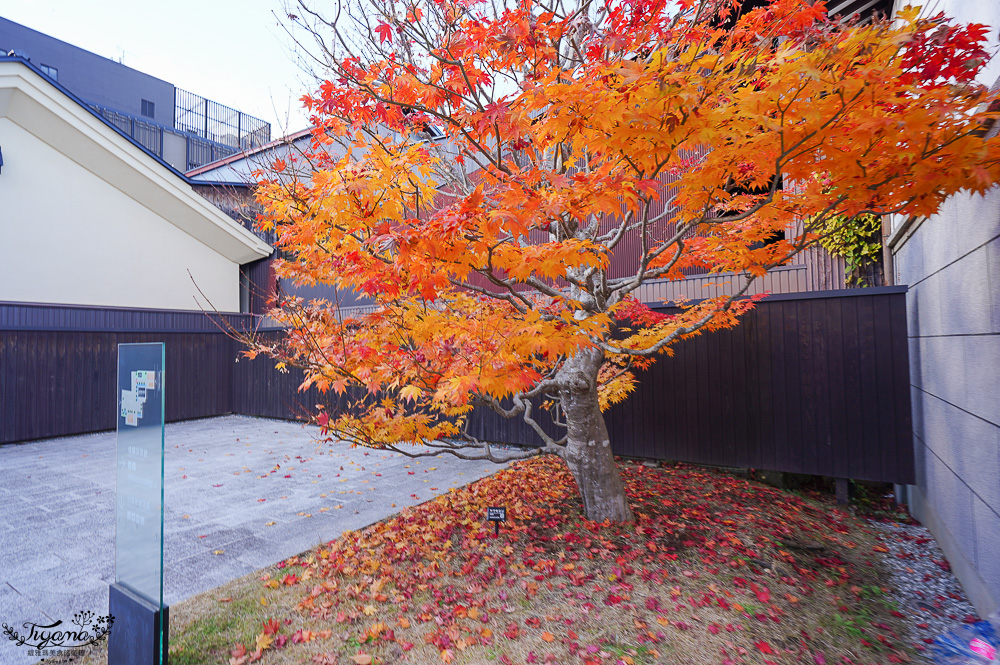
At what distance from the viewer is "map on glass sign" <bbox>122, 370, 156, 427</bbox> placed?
8.48 feet

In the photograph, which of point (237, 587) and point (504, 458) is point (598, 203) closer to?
point (504, 458)

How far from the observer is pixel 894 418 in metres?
5.43

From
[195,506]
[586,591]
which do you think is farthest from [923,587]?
[195,506]

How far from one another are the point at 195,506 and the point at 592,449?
4563 millimetres

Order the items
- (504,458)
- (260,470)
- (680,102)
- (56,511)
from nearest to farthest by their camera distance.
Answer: (680,102) < (504,458) < (56,511) < (260,470)

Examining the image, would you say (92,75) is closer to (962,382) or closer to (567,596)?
(567,596)

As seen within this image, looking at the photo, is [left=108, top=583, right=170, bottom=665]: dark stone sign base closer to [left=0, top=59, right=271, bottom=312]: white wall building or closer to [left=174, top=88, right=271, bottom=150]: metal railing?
[left=0, top=59, right=271, bottom=312]: white wall building

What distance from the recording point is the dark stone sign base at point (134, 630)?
2490 millimetres

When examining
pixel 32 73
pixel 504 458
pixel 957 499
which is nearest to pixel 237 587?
pixel 504 458

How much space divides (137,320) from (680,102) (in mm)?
12050

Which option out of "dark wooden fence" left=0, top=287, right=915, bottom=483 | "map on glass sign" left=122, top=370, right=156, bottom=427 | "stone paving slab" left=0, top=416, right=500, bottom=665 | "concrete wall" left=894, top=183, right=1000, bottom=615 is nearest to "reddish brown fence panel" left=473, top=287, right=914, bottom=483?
"dark wooden fence" left=0, top=287, right=915, bottom=483

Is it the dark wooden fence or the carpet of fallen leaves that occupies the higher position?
the dark wooden fence

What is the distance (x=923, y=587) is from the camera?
144 inches

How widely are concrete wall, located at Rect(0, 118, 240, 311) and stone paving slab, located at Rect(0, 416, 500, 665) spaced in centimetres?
350
